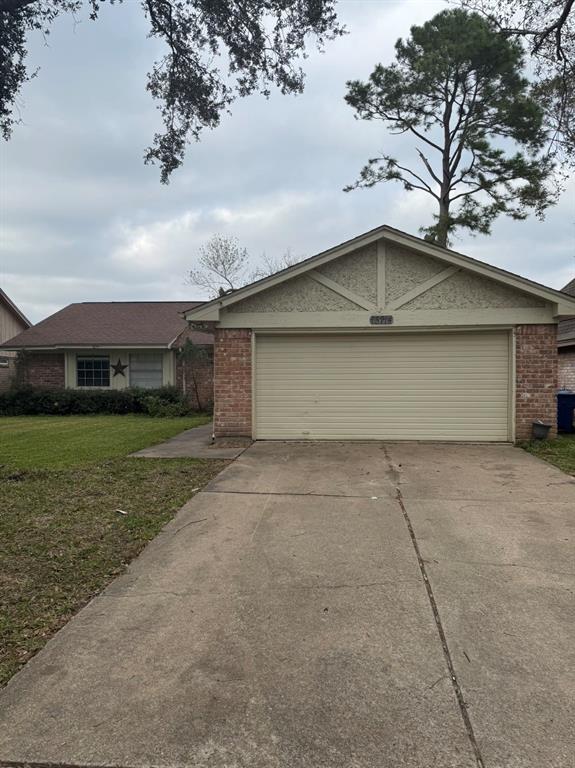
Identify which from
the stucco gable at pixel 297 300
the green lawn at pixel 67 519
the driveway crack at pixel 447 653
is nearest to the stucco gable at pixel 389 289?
the stucco gable at pixel 297 300

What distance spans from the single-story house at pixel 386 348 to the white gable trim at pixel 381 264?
2 cm

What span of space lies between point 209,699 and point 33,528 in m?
3.38

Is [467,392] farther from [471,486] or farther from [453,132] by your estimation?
[453,132]

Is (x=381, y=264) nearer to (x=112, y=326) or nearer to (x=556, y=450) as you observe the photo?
(x=556, y=450)

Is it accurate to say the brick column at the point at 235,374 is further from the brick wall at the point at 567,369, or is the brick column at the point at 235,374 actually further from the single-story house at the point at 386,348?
Result: the brick wall at the point at 567,369

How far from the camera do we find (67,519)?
5.34 m

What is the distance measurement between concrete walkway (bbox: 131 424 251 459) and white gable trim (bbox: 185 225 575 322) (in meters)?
2.56

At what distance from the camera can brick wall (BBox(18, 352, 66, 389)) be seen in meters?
19.3

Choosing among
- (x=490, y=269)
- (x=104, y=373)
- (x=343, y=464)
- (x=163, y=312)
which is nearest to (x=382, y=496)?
(x=343, y=464)

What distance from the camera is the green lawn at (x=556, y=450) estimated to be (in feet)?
26.4

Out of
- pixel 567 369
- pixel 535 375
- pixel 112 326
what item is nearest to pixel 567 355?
pixel 567 369

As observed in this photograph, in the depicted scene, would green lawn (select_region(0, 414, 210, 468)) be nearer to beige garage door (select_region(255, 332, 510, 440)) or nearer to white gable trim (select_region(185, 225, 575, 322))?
beige garage door (select_region(255, 332, 510, 440))

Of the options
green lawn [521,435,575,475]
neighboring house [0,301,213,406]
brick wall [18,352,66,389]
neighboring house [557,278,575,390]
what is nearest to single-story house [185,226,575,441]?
green lawn [521,435,575,475]

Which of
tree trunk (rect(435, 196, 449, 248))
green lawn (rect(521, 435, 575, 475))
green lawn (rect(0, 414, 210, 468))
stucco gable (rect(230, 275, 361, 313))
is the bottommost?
green lawn (rect(0, 414, 210, 468))
